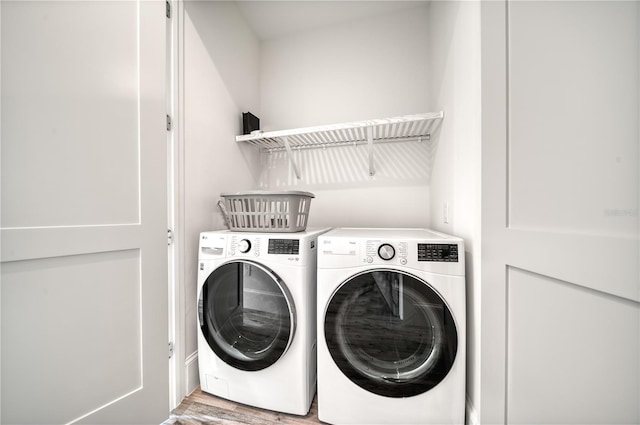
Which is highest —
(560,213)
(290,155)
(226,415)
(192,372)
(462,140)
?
(290,155)

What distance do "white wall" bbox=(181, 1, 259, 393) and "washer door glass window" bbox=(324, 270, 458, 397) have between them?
2.99ft

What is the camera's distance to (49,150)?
0.69 metres

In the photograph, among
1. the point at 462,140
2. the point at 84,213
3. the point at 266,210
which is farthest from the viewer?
the point at 266,210

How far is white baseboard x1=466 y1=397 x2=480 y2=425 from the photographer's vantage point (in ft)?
3.05

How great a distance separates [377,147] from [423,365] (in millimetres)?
1499

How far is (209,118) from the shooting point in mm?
1498

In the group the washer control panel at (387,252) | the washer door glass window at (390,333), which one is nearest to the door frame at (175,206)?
the washer door glass window at (390,333)

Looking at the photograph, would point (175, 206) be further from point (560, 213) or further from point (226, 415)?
point (560, 213)

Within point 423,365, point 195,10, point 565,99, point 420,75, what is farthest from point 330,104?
point 423,365

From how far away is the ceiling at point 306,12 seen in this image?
1.75 metres

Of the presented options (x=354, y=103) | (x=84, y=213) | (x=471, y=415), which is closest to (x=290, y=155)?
(x=354, y=103)

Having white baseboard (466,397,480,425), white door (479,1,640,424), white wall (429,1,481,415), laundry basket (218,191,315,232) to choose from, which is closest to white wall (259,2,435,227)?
white wall (429,1,481,415)

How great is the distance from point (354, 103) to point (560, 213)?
5.44 ft

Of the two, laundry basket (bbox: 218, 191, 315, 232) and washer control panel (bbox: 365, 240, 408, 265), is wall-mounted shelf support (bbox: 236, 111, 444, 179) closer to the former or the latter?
laundry basket (bbox: 218, 191, 315, 232)
